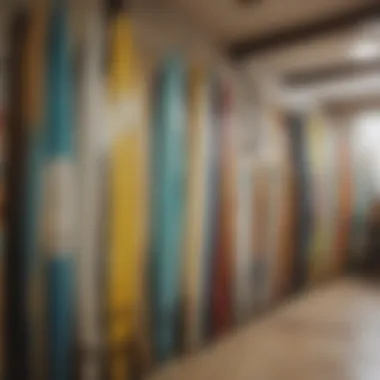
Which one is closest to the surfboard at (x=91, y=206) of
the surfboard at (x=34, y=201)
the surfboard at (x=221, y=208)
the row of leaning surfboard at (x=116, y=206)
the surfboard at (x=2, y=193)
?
the row of leaning surfboard at (x=116, y=206)

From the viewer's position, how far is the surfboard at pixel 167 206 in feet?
7.91

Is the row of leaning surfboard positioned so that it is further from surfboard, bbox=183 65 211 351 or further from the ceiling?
the ceiling

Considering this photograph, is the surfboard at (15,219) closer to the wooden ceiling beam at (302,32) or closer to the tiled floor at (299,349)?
the tiled floor at (299,349)

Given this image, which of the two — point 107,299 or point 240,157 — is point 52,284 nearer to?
point 107,299

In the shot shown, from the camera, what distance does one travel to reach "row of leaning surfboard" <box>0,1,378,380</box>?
175 cm

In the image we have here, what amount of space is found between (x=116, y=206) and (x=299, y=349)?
1184mm

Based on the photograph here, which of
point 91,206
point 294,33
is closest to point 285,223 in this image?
point 294,33

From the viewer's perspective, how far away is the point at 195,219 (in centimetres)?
259

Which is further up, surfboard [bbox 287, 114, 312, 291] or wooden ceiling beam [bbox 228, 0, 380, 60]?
wooden ceiling beam [bbox 228, 0, 380, 60]

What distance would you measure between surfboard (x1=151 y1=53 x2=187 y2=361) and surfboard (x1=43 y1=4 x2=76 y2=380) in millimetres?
631

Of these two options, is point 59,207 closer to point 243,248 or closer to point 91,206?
point 91,206

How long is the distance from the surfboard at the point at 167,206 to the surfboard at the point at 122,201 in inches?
10.1

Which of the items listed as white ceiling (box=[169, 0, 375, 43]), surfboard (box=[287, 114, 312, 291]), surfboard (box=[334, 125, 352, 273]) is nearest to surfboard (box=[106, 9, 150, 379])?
white ceiling (box=[169, 0, 375, 43])

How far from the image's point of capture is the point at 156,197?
95.3 inches
